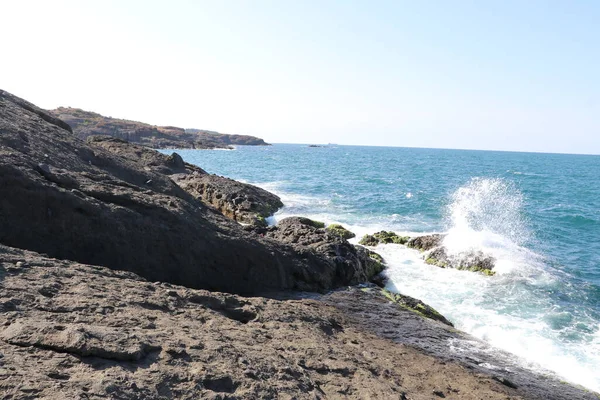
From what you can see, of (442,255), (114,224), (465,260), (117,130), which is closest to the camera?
(114,224)

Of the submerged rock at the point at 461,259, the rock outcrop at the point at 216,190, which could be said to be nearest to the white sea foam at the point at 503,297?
the submerged rock at the point at 461,259

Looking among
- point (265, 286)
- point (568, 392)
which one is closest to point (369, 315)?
point (265, 286)

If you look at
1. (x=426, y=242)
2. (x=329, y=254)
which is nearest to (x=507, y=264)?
(x=426, y=242)

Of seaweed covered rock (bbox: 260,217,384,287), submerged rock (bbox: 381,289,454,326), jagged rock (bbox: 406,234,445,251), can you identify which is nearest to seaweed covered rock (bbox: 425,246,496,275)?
jagged rock (bbox: 406,234,445,251)

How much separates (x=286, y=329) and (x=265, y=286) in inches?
140

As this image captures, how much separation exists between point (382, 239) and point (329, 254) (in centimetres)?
1013

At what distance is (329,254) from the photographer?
14.5 metres

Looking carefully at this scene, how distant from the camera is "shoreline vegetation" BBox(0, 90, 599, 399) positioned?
542 cm

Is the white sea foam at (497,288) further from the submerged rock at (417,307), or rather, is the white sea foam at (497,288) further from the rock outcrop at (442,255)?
the submerged rock at (417,307)

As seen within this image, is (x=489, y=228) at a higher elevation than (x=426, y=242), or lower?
higher

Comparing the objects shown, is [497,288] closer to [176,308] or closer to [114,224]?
[176,308]

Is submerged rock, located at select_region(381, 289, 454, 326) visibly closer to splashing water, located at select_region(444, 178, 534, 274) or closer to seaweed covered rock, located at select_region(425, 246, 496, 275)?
seaweed covered rock, located at select_region(425, 246, 496, 275)

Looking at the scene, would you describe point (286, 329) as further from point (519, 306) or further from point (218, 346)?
point (519, 306)

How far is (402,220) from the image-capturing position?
3231 cm
